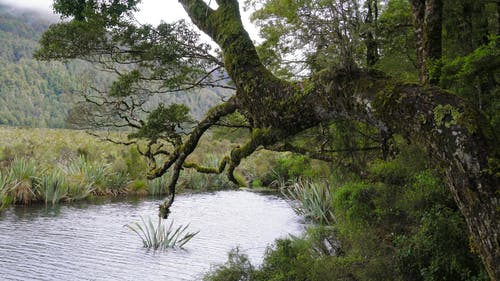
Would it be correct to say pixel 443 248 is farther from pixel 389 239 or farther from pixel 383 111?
pixel 383 111

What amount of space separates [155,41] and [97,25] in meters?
1.32

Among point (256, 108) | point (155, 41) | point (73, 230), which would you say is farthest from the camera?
point (73, 230)

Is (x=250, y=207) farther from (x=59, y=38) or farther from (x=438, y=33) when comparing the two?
(x=438, y=33)

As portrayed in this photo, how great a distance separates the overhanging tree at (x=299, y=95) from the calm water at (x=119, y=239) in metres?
3.26

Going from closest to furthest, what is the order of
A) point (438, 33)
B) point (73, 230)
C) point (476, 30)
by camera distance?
1. point (438, 33)
2. point (476, 30)
3. point (73, 230)

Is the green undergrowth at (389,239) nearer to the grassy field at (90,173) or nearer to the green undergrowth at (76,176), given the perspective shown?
the grassy field at (90,173)

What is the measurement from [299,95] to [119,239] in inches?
374

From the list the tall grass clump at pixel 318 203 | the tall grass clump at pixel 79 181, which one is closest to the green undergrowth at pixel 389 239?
the tall grass clump at pixel 318 203

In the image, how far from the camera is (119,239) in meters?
12.0

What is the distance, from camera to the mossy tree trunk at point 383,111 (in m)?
2.62

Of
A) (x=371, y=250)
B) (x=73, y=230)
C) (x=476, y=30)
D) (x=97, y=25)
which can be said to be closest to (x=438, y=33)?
(x=476, y=30)

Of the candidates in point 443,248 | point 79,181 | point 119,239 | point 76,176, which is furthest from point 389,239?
point 76,176

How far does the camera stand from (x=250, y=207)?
17.8 meters

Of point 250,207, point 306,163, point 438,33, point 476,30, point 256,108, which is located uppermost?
point 476,30
